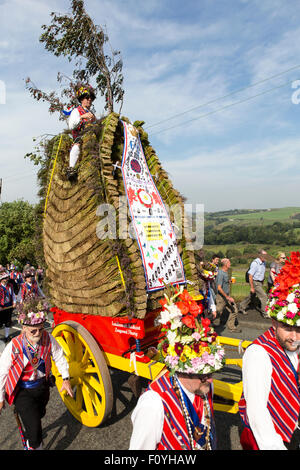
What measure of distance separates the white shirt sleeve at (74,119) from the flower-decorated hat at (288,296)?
308 cm

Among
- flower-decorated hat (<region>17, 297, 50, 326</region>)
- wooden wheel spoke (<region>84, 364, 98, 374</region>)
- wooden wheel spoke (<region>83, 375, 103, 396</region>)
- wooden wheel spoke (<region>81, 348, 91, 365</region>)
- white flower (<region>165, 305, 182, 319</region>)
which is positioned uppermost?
white flower (<region>165, 305, 182, 319</region>)

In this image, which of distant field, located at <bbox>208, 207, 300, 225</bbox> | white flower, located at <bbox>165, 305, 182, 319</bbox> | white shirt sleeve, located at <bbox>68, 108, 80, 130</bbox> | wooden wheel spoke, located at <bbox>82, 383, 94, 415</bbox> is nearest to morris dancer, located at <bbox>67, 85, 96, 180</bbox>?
white shirt sleeve, located at <bbox>68, 108, 80, 130</bbox>

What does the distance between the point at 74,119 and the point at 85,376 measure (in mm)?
3199

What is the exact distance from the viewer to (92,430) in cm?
338

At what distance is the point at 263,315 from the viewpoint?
756 centimetres

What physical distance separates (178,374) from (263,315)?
642 centimetres

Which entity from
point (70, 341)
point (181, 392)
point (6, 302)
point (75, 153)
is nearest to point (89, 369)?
point (70, 341)

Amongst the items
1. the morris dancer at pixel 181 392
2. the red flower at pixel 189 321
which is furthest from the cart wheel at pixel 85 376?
the red flower at pixel 189 321

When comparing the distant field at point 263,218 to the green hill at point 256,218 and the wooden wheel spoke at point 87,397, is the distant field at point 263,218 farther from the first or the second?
the wooden wheel spoke at point 87,397

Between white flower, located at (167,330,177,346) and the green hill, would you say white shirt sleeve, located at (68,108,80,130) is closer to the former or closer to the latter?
white flower, located at (167,330,177,346)

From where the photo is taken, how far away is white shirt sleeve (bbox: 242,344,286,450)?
5.38 feet

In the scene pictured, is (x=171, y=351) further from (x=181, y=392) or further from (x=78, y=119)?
(x=78, y=119)

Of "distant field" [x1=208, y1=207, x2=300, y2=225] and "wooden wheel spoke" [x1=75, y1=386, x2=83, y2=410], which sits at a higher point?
"distant field" [x1=208, y1=207, x2=300, y2=225]
